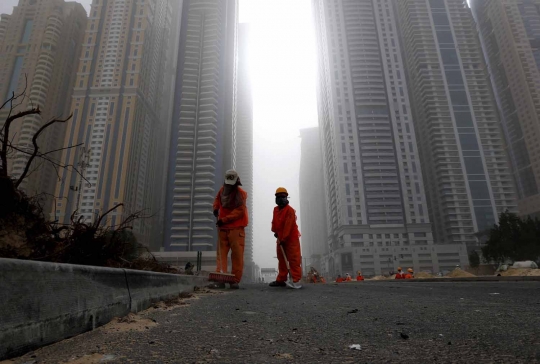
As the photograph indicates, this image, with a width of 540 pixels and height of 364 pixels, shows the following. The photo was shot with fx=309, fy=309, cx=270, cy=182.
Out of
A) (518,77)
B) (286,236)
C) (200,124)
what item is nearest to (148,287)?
(286,236)

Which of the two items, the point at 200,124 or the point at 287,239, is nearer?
the point at 287,239

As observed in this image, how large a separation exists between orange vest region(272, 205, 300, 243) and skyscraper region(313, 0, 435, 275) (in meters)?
94.0

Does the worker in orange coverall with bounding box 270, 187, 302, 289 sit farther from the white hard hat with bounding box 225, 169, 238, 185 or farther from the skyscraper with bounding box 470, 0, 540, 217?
the skyscraper with bounding box 470, 0, 540, 217

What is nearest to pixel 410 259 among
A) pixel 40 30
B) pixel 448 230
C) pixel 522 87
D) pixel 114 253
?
pixel 448 230

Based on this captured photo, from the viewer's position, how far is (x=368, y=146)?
10800 centimetres

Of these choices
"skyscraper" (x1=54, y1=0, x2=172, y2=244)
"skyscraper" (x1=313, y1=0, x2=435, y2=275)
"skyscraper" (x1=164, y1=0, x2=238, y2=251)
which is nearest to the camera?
"skyscraper" (x1=54, y1=0, x2=172, y2=244)

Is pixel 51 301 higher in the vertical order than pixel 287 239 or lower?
lower

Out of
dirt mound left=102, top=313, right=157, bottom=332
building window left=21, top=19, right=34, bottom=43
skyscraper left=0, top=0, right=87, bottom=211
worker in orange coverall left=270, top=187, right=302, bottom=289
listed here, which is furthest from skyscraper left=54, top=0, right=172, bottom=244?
dirt mound left=102, top=313, right=157, bottom=332

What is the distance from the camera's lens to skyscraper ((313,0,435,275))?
321 ft

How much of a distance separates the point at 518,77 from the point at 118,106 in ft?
462

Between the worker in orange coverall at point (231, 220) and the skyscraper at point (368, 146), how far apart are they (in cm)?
9453

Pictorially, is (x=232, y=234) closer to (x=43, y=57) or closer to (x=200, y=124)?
(x=200, y=124)

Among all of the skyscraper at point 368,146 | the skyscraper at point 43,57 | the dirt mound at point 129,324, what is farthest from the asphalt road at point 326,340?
the skyscraper at point 43,57

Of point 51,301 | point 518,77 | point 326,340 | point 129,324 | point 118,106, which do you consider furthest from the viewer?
point 518,77
